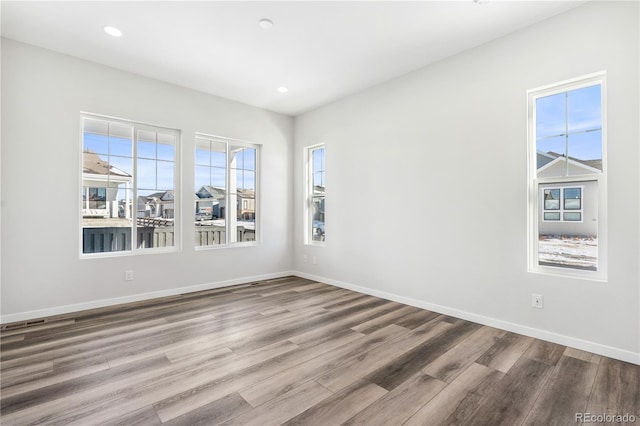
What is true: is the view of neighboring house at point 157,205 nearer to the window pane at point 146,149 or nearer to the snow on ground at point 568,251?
the window pane at point 146,149

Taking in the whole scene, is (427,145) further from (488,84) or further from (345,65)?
(345,65)

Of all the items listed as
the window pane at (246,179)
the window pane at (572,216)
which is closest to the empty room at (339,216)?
the window pane at (572,216)

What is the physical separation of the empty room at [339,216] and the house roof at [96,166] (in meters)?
0.04

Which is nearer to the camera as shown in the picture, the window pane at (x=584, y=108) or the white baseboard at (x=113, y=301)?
the window pane at (x=584, y=108)

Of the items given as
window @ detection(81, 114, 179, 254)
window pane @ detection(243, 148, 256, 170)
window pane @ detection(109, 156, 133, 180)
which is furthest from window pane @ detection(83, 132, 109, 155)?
window pane @ detection(243, 148, 256, 170)

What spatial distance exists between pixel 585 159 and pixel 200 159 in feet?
15.2

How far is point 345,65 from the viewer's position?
3732mm

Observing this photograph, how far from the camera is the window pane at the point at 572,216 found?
8.88 feet

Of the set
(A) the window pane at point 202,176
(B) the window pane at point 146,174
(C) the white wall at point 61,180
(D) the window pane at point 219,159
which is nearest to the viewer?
(C) the white wall at point 61,180

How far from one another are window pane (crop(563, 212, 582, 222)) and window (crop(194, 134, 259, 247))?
4.25m

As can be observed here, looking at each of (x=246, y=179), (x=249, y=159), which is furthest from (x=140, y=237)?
(x=249, y=159)

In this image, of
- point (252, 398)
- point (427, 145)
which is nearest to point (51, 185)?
point (252, 398)

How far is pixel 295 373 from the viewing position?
2.22 meters

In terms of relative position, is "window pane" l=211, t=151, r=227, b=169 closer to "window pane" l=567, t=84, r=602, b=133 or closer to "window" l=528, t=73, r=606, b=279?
"window" l=528, t=73, r=606, b=279
